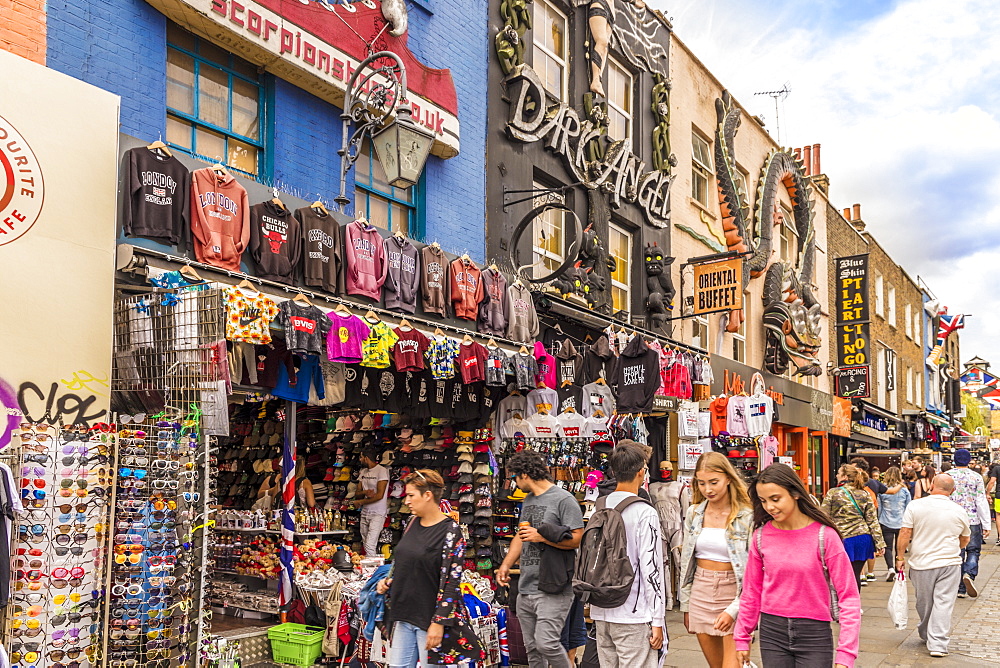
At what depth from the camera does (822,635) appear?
4.91 m

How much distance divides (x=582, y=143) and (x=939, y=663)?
30.9 ft

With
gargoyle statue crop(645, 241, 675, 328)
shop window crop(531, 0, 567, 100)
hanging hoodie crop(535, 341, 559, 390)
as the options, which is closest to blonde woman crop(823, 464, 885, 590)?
hanging hoodie crop(535, 341, 559, 390)

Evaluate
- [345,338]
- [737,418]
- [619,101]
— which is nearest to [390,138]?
[345,338]

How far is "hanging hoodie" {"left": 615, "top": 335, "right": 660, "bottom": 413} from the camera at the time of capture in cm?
1217

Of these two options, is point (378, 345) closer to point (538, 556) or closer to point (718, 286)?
point (538, 556)

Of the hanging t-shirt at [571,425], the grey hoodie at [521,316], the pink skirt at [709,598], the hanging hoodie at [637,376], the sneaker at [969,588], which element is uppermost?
the grey hoodie at [521,316]

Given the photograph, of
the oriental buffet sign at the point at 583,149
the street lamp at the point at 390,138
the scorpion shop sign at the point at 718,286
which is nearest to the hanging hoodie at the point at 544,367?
the street lamp at the point at 390,138

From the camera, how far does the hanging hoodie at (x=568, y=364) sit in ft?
39.2

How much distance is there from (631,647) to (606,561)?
591mm

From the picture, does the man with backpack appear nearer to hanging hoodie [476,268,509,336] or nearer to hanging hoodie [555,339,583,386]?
hanging hoodie [476,268,509,336]

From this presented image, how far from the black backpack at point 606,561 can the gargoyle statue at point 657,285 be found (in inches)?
427

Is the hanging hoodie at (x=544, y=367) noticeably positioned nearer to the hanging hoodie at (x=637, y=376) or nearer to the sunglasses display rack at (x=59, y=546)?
the hanging hoodie at (x=637, y=376)

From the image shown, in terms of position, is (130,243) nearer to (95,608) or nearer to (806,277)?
(95,608)

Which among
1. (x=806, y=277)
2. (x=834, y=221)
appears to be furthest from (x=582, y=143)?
(x=834, y=221)
